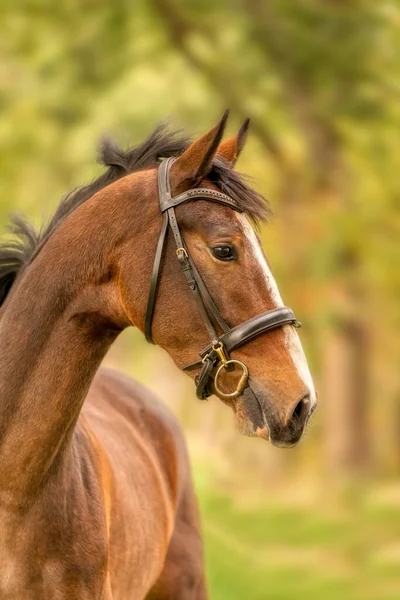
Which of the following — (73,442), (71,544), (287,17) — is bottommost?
(71,544)

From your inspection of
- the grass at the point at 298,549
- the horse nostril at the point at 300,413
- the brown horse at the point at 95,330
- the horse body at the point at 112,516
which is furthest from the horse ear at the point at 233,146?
the grass at the point at 298,549

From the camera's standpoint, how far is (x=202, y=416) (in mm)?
27047

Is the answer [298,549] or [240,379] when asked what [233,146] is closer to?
[240,379]

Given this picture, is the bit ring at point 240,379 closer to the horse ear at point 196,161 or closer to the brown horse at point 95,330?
the brown horse at point 95,330

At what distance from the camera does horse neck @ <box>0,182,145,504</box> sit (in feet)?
11.1

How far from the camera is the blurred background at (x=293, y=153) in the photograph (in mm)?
11914

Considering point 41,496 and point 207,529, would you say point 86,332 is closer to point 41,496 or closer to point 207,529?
point 41,496

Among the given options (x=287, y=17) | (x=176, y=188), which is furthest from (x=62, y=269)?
(x=287, y=17)

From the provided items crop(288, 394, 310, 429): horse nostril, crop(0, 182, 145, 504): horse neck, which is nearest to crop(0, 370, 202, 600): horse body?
crop(0, 182, 145, 504): horse neck

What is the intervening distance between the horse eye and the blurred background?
270 inches

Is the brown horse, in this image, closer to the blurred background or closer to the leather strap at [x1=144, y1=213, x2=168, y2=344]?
the leather strap at [x1=144, y1=213, x2=168, y2=344]

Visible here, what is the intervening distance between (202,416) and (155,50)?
1407 centimetres

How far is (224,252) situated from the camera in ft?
10.4

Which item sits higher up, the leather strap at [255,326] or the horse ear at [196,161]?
the horse ear at [196,161]
